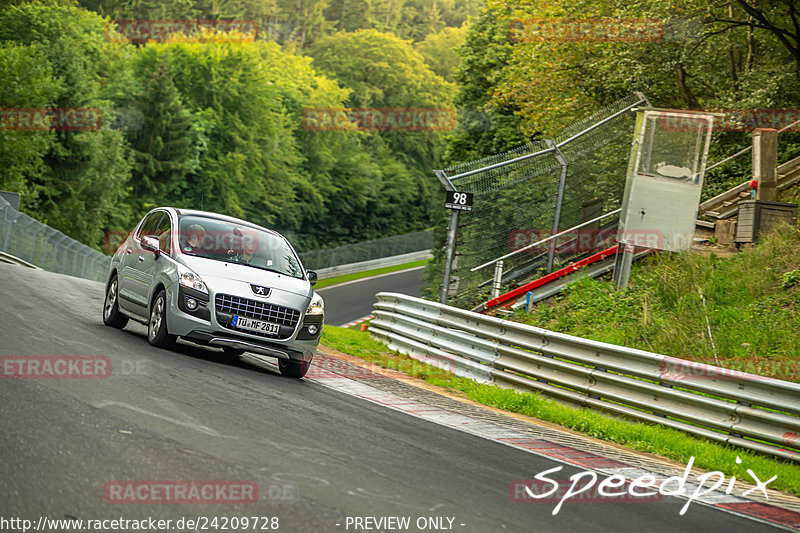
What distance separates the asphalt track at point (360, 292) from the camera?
4587 cm

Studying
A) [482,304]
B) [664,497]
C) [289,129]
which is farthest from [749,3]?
[289,129]

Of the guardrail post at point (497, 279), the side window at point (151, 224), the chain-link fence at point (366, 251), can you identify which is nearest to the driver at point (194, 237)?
the side window at point (151, 224)

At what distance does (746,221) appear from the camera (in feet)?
52.3

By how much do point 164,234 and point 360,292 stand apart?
4515 cm

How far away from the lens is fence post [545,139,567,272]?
54.7 feet

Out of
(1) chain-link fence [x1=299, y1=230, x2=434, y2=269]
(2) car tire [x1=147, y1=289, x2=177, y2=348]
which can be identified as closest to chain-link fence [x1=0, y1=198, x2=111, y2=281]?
(2) car tire [x1=147, y1=289, x2=177, y2=348]

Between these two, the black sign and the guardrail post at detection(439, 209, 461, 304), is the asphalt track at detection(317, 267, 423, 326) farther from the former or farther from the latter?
the black sign

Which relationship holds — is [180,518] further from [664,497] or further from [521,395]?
[521,395]

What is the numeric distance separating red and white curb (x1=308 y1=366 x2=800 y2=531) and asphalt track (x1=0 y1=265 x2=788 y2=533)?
0.30m

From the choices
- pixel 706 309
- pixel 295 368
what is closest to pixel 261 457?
pixel 295 368

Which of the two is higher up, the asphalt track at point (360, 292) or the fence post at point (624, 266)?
the fence post at point (624, 266)

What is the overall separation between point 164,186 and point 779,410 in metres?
61.1

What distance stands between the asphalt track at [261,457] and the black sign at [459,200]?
6.26 metres

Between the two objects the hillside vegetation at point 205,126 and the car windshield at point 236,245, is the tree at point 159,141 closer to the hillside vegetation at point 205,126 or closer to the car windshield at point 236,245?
the hillside vegetation at point 205,126
